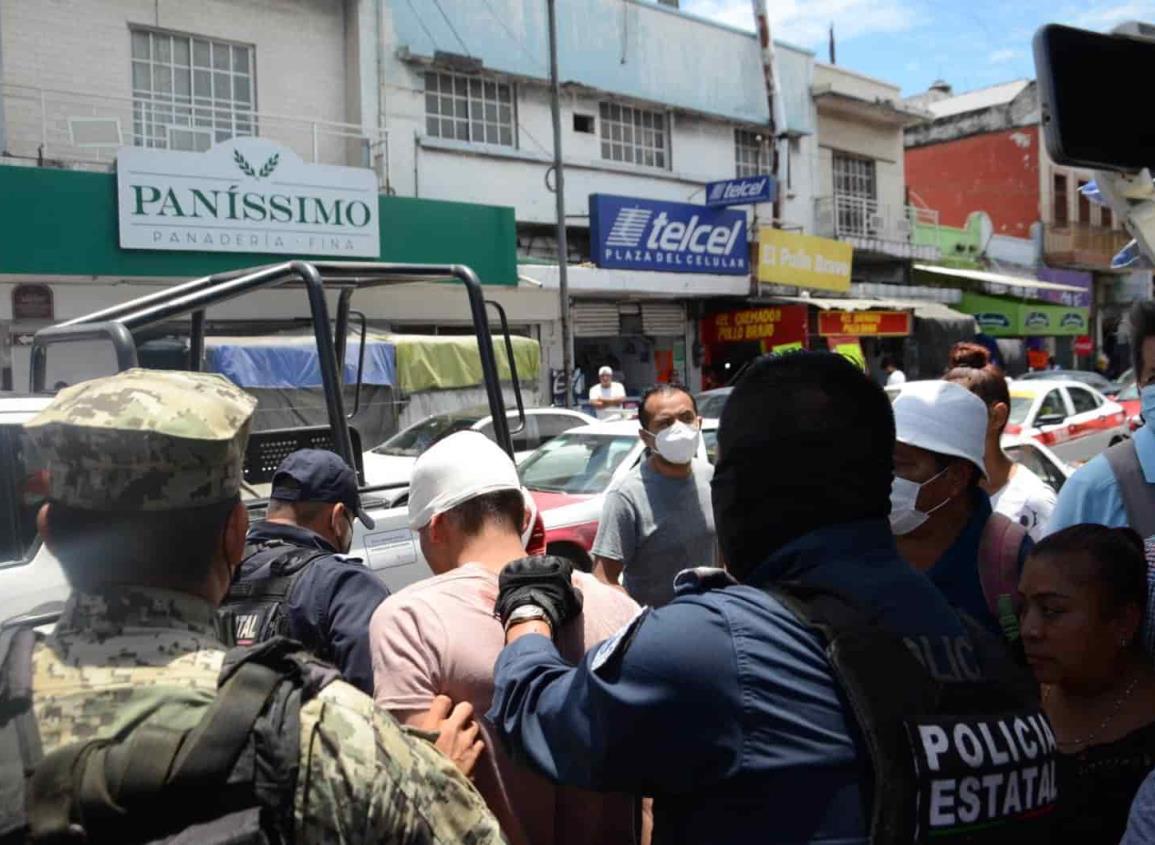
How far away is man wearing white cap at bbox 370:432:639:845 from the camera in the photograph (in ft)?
6.49

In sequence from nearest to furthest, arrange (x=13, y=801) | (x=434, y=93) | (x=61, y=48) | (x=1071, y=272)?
(x=13, y=801) → (x=61, y=48) → (x=434, y=93) → (x=1071, y=272)

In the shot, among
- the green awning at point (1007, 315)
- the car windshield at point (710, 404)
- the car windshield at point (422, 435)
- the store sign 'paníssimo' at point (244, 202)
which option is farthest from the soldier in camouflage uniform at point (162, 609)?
the green awning at point (1007, 315)

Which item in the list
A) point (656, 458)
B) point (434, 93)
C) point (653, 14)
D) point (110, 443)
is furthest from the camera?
point (653, 14)

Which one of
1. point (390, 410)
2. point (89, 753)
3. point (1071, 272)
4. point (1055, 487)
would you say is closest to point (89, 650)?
point (89, 753)

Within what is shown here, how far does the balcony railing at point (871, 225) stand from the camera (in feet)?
77.7

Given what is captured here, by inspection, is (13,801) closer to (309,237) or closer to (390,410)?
(390,410)

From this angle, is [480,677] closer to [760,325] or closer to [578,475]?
[578,475]

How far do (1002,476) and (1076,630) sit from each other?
5.16 ft

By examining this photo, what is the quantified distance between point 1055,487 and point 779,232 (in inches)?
521

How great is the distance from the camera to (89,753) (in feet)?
4.08

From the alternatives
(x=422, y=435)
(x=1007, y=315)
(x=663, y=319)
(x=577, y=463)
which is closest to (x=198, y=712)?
(x=577, y=463)

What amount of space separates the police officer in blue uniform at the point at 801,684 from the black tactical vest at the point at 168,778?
41 cm

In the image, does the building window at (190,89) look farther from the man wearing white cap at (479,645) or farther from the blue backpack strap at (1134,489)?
the blue backpack strap at (1134,489)

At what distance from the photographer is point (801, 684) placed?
4.54 feet
